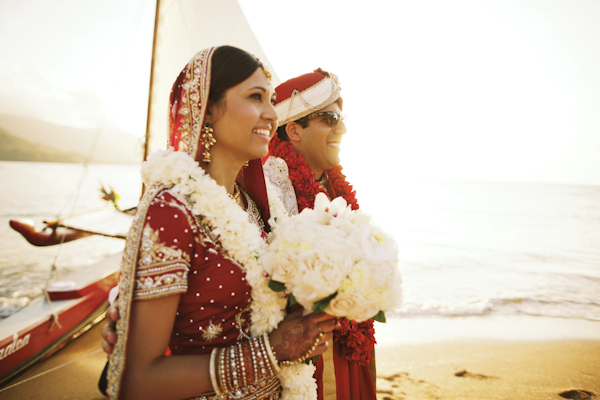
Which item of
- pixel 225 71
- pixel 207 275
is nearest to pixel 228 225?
pixel 207 275

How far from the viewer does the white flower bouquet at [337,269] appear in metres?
1.04

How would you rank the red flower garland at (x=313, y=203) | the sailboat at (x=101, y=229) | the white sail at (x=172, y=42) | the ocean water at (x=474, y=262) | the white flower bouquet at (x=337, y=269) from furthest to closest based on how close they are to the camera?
the ocean water at (x=474, y=262), the white sail at (x=172, y=42), the sailboat at (x=101, y=229), the red flower garland at (x=313, y=203), the white flower bouquet at (x=337, y=269)

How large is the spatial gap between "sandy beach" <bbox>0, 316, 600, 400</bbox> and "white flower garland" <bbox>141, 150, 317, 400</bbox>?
3361mm

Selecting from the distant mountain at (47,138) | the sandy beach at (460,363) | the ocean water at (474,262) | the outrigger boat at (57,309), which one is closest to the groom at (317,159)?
the ocean water at (474,262)

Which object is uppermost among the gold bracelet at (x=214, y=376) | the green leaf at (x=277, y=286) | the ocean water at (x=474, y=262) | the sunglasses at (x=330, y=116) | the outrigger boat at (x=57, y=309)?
the sunglasses at (x=330, y=116)

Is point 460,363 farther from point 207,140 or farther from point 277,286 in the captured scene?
point 207,140

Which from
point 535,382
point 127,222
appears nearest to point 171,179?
point 535,382

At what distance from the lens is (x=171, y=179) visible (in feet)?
4.17

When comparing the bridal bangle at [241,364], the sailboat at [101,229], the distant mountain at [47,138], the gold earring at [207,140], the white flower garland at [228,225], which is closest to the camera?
the bridal bangle at [241,364]

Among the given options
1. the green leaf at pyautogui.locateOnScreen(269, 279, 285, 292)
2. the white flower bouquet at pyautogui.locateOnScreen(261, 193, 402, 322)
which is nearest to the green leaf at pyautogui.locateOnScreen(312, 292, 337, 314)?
the white flower bouquet at pyautogui.locateOnScreen(261, 193, 402, 322)

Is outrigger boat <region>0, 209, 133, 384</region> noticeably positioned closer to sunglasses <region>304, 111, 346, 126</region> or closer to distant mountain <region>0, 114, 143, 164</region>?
sunglasses <region>304, 111, 346, 126</region>

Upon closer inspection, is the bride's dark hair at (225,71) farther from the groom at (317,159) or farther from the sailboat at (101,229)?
the sailboat at (101,229)

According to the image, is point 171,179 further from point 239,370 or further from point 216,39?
point 216,39

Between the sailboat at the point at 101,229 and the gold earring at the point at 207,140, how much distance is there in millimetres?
4417
